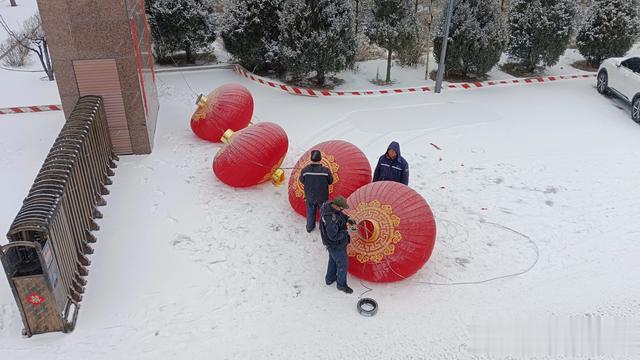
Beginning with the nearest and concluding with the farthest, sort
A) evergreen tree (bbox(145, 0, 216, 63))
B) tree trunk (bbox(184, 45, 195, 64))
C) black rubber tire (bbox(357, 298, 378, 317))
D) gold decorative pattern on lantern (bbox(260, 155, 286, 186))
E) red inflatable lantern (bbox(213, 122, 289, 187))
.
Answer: black rubber tire (bbox(357, 298, 378, 317)), red inflatable lantern (bbox(213, 122, 289, 187)), gold decorative pattern on lantern (bbox(260, 155, 286, 186)), evergreen tree (bbox(145, 0, 216, 63)), tree trunk (bbox(184, 45, 195, 64))

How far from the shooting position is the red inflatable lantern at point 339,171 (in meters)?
8.02

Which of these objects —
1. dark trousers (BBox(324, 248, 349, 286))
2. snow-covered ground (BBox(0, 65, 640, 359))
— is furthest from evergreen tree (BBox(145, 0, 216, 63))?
dark trousers (BBox(324, 248, 349, 286))

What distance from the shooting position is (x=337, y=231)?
6484mm

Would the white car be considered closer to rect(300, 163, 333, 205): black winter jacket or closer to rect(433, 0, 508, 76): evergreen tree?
rect(433, 0, 508, 76): evergreen tree

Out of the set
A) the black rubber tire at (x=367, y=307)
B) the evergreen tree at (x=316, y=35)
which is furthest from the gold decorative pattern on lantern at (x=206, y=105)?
the black rubber tire at (x=367, y=307)

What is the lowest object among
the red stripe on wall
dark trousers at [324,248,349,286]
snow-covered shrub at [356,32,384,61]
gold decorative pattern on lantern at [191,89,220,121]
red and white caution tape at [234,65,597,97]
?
dark trousers at [324,248,349,286]

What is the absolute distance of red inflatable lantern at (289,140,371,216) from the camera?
802 centimetres

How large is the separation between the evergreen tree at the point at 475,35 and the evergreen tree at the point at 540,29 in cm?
115

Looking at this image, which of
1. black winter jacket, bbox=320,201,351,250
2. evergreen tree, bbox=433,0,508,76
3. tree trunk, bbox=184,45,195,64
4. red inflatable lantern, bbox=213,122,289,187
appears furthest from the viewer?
tree trunk, bbox=184,45,195,64

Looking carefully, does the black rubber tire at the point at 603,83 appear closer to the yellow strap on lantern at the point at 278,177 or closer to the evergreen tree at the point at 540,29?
the evergreen tree at the point at 540,29

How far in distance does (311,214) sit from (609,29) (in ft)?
40.0

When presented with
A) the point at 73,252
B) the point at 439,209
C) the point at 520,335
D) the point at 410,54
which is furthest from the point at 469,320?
the point at 410,54

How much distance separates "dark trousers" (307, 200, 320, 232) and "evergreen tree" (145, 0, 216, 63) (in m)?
9.44

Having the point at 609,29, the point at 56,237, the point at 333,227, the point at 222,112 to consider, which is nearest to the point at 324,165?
the point at 333,227
